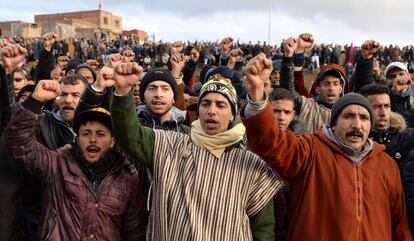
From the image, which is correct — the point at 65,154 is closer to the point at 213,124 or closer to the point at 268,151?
the point at 213,124

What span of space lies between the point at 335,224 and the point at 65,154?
201 cm

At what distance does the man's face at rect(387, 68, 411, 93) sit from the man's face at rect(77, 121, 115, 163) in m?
3.77

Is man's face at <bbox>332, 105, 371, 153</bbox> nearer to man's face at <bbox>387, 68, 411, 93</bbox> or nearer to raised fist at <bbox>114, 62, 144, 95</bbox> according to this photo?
raised fist at <bbox>114, 62, 144, 95</bbox>

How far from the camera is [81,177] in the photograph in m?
3.24

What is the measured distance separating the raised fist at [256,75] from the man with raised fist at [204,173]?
38cm

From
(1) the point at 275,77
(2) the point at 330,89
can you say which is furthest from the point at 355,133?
(1) the point at 275,77

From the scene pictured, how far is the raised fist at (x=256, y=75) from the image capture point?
2.92 meters

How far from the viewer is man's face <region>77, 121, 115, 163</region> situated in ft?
11.0

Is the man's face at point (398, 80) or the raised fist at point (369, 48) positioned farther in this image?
the man's face at point (398, 80)

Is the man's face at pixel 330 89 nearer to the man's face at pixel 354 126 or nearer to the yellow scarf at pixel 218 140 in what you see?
the man's face at pixel 354 126

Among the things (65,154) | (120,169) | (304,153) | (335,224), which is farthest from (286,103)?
(65,154)

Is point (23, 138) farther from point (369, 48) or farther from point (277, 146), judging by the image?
point (369, 48)

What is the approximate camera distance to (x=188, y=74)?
7.39 meters

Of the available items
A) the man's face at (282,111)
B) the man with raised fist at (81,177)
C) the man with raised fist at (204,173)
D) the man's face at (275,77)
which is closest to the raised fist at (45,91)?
the man with raised fist at (81,177)
